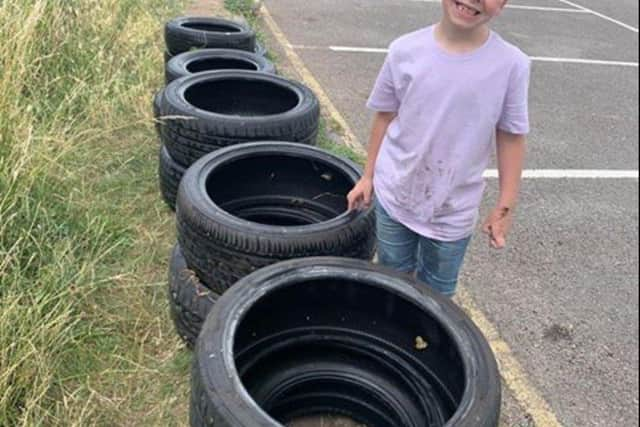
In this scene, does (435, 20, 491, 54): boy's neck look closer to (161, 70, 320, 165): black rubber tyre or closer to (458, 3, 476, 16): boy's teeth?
(458, 3, 476, 16): boy's teeth

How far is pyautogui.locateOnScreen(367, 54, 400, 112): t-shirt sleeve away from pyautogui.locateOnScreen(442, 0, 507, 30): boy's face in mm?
275

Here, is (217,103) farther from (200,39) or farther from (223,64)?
(200,39)

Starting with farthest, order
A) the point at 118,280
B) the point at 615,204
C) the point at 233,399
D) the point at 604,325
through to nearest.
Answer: the point at 615,204, the point at 604,325, the point at 118,280, the point at 233,399

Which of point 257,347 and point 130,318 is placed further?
point 130,318

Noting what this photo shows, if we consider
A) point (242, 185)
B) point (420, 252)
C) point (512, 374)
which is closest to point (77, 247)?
point (242, 185)

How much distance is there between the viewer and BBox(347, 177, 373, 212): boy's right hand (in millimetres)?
2496

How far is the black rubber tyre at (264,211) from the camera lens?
237 centimetres

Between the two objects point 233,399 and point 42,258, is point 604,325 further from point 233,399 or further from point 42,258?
point 42,258

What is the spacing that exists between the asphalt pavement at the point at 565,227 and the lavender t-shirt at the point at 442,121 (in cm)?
37

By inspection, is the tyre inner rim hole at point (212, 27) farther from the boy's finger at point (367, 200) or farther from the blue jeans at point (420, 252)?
the blue jeans at point (420, 252)

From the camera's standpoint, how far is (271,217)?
3.11 m

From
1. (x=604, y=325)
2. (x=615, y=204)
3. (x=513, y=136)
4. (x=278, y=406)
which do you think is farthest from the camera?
(x=615, y=204)

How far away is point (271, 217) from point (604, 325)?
184 centimetres

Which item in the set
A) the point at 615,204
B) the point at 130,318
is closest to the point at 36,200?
the point at 130,318
